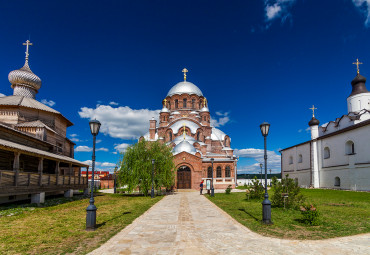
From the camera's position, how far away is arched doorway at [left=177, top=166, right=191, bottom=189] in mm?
31703

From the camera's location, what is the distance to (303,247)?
19.9 ft

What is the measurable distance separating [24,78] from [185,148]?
64.3ft

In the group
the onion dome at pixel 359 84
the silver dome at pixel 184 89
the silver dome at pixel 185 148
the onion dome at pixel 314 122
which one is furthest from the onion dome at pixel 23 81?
the onion dome at pixel 359 84

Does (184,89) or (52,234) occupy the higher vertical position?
(184,89)

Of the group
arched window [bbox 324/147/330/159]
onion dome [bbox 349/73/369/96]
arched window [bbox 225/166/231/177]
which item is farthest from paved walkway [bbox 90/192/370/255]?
onion dome [bbox 349/73/369/96]

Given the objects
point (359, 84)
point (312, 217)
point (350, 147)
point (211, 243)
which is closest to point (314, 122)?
point (359, 84)

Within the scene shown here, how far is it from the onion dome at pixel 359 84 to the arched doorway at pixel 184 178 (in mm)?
25204

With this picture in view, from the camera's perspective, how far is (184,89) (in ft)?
147

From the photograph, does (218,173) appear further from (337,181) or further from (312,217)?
(312,217)

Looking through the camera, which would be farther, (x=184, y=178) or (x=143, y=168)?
(x=184, y=178)

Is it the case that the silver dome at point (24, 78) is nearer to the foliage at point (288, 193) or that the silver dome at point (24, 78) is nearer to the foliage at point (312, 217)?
the foliage at point (288, 193)

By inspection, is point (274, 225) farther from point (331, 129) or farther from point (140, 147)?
point (331, 129)

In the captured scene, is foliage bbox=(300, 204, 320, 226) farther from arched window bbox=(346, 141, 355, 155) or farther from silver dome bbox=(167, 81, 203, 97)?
silver dome bbox=(167, 81, 203, 97)

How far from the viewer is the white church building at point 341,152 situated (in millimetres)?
25641
